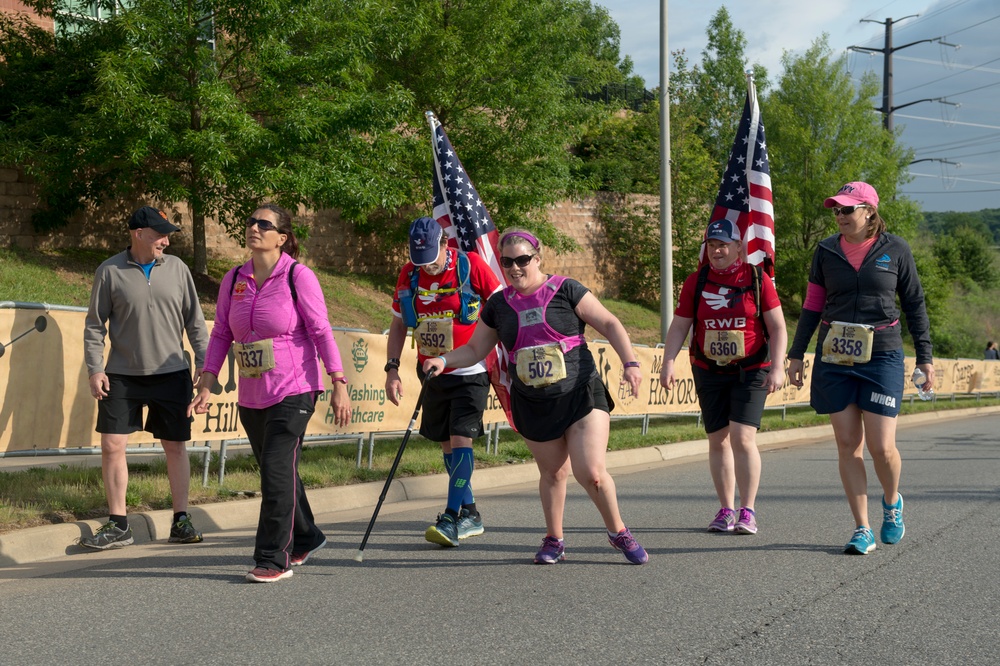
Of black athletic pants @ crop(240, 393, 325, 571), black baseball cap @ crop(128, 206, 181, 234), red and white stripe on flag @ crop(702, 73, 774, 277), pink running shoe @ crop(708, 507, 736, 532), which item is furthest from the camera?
red and white stripe on flag @ crop(702, 73, 774, 277)

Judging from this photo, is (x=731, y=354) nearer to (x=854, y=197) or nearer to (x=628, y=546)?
(x=854, y=197)

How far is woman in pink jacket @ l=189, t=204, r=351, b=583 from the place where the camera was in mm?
5543

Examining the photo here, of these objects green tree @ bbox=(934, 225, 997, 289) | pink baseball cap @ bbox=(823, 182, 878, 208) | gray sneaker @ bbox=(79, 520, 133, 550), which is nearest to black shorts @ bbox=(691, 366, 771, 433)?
pink baseball cap @ bbox=(823, 182, 878, 208)

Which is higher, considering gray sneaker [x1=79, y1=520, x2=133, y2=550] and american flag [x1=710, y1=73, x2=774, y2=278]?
american flag [x1=710, y1=73, x2=774, y2=278]

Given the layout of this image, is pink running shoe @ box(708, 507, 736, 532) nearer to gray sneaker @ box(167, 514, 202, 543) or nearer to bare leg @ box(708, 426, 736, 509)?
bare leg @ box(708, 426, 736, 509)

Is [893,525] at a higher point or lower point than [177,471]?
lower

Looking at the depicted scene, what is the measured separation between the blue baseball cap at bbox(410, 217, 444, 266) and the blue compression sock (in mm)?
1225

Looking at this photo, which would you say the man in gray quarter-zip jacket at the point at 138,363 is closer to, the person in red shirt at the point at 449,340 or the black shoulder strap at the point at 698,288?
the person in red shirt at the point at 449,340

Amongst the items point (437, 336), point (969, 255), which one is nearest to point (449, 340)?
point (437, 336)

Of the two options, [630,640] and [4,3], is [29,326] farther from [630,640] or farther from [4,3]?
[4,3]

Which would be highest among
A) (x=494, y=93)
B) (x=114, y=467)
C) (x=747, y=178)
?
(x=494, y=93)

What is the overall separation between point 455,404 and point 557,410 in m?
1.13

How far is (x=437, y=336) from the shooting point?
660cm

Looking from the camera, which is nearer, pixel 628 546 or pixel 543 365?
pixel 543 365
